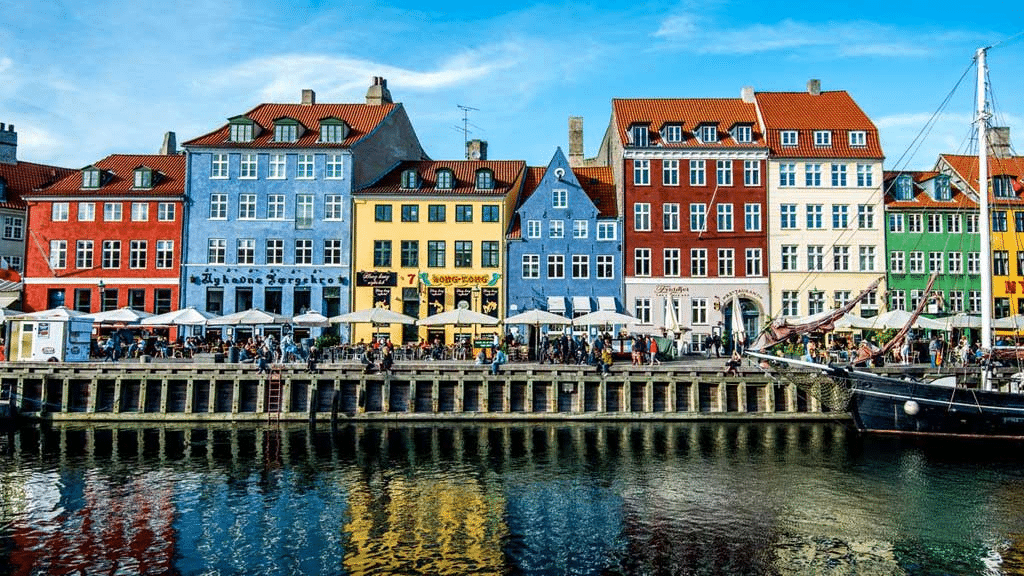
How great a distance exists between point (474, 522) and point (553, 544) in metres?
2.51

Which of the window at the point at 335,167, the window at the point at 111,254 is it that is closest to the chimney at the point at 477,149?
the window at the point at 335,167

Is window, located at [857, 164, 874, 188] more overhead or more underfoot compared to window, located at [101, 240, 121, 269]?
more overhead

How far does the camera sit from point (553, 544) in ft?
61.3

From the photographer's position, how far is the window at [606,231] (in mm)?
51375

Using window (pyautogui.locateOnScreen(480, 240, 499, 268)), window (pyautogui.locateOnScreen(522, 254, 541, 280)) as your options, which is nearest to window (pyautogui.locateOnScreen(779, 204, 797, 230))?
window (pyautogui.locateOnScreen(522, 254, 541, 280))

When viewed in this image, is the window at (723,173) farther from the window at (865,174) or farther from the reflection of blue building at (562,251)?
the window at (865,174)

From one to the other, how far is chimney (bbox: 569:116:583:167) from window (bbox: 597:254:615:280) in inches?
461

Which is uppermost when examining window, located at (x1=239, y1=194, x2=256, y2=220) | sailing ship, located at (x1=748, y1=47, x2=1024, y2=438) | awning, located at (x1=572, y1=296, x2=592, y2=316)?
window, located at (x1=239, y1=194, x2=256, y2=220)

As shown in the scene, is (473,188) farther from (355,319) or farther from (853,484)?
(853,484)

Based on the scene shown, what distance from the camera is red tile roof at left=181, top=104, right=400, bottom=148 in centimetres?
5181

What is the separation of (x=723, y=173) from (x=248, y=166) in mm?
31866

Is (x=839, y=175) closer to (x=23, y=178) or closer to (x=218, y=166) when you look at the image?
(x=218, y=166)

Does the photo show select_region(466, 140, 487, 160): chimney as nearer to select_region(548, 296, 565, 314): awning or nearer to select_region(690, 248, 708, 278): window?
select_region(548, 296, 565, 314): awning

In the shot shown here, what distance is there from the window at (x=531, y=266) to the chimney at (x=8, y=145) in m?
41.9
